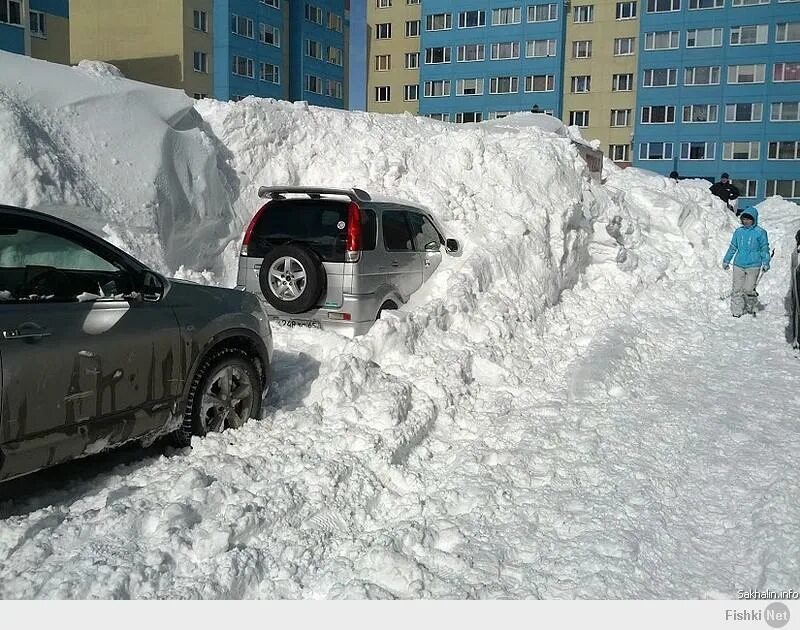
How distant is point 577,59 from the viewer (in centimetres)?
5759

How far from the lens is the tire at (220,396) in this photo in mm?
5203

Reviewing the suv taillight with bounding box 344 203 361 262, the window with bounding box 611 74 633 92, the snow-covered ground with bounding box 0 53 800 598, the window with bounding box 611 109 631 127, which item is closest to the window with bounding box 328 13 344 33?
the window with bounding box 611 74 633 92

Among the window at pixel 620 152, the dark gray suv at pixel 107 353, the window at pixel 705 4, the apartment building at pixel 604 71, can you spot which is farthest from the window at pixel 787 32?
the dark gray suv at pixel 107 353

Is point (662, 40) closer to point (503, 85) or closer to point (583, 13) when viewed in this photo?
point (583, 13)

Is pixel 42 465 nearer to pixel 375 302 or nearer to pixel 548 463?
pixel 548 463

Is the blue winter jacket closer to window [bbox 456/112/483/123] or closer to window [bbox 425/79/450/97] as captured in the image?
window [bbox 456/112/483/123]

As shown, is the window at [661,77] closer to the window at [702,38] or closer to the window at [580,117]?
the window at [702,38]

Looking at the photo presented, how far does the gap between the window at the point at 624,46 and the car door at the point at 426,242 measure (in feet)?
176

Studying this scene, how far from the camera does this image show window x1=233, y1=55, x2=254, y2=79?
49.6 m

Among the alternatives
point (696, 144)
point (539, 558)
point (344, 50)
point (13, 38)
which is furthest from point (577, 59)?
point (539, 558)

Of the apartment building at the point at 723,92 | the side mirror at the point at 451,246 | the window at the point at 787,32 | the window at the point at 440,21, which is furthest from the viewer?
the window at the point at 440,21

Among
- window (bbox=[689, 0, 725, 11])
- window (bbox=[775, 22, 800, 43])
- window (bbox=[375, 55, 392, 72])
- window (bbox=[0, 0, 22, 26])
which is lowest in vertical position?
window (bbox=[0, 0, 22, 26])

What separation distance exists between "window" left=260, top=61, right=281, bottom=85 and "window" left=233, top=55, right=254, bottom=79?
4.14 ft

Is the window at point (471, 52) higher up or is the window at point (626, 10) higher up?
the window at point (626, 10)
